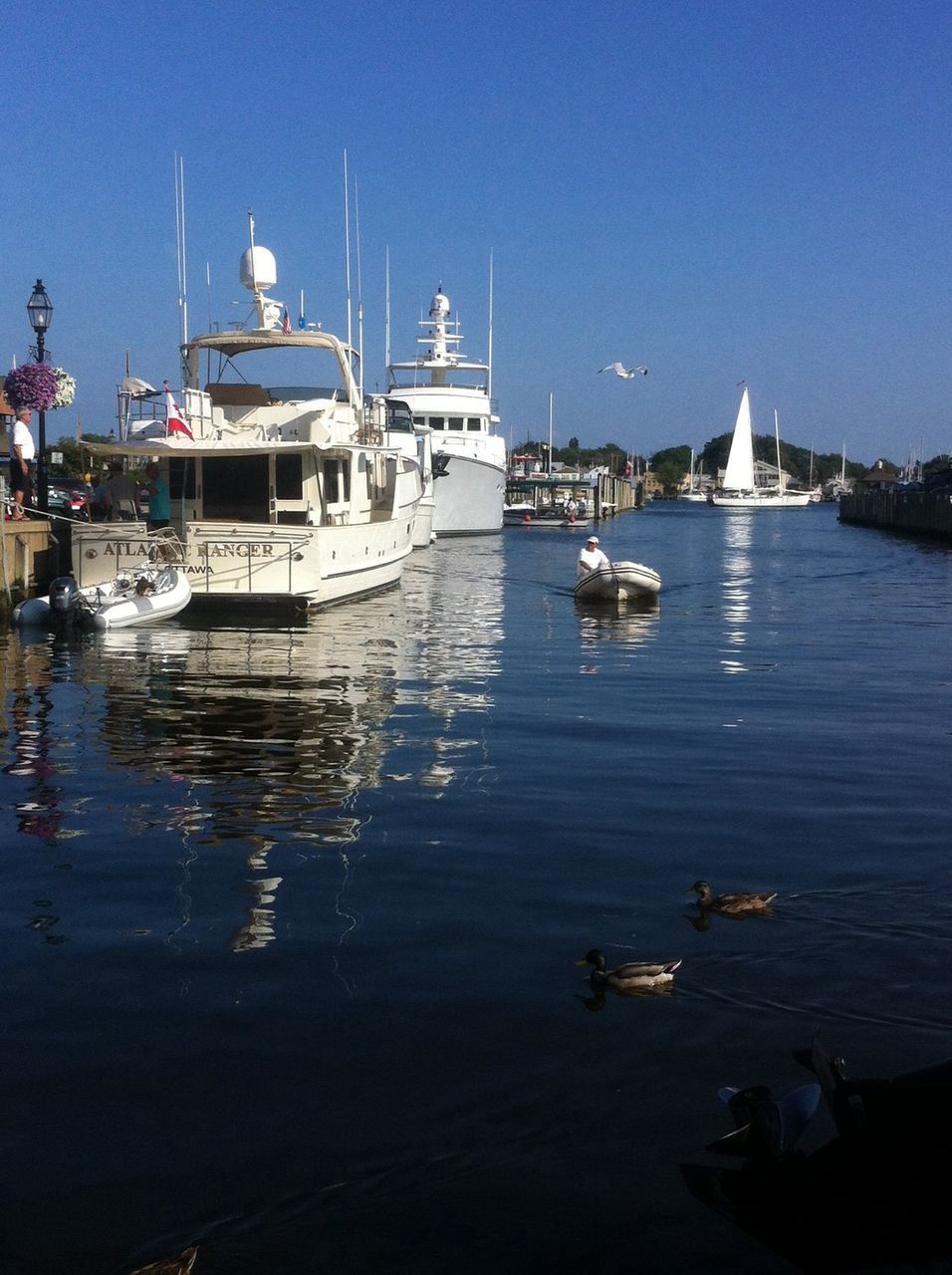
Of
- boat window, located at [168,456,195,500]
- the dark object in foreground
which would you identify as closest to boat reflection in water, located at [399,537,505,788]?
boat window, located at [168,456,195,500]

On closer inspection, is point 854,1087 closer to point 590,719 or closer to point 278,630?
point 590,719

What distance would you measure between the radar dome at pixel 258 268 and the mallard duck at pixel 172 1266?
2450cm

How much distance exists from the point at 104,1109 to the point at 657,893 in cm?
371

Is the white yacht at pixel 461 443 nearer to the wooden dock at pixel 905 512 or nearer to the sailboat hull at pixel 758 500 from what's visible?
the wooden dock at pixel 905 512

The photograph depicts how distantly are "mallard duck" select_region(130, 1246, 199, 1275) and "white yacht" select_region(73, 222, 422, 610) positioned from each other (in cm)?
1798

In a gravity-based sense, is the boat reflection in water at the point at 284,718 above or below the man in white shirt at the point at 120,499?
below

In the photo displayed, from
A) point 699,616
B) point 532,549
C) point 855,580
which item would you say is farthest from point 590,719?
point 532,549

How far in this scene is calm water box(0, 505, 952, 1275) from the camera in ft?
15.6

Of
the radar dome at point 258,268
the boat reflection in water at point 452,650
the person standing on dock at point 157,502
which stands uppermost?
the radar dome at point 258,268

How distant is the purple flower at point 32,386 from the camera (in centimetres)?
2341

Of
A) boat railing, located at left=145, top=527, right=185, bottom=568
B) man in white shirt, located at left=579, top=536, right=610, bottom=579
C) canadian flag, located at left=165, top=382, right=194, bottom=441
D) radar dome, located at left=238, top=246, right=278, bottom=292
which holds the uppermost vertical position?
radar dome, located at left=238, top=246, right=278, bottom=292

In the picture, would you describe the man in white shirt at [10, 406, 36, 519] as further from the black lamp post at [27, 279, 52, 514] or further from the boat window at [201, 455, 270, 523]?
the boat window at [201, 455, 270, 523]

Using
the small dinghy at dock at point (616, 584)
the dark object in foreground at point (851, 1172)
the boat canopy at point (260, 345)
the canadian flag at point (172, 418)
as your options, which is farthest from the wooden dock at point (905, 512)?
the dark object in foreground at point (851, 1172)

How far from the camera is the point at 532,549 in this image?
51.3 meters
